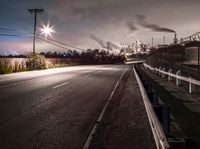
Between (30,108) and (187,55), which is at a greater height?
(187,55)

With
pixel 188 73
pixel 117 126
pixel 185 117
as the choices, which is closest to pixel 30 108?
pixel 117 126

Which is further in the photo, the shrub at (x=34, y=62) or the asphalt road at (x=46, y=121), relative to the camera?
the shrub at (x=34, y=62)

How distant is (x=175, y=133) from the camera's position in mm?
6301

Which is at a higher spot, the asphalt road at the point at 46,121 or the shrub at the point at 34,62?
the shrub at the point at 34,62

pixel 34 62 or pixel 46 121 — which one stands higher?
pixel 34 62

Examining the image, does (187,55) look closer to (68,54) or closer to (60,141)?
(60,141)

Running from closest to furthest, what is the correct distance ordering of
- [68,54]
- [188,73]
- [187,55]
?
[188,73] < [187,55] < [68,54]

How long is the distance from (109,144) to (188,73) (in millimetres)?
15268

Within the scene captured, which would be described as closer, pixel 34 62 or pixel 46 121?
pixel 46 121

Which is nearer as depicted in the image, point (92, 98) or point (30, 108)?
point (30, 108)

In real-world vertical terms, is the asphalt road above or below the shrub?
below

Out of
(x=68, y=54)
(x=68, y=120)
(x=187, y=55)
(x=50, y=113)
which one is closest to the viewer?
(x=68, y=120)

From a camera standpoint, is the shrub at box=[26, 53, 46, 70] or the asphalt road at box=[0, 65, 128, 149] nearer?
the asphalt road at box=[0, 65, 128, 149]

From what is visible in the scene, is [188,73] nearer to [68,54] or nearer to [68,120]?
[68,120]
